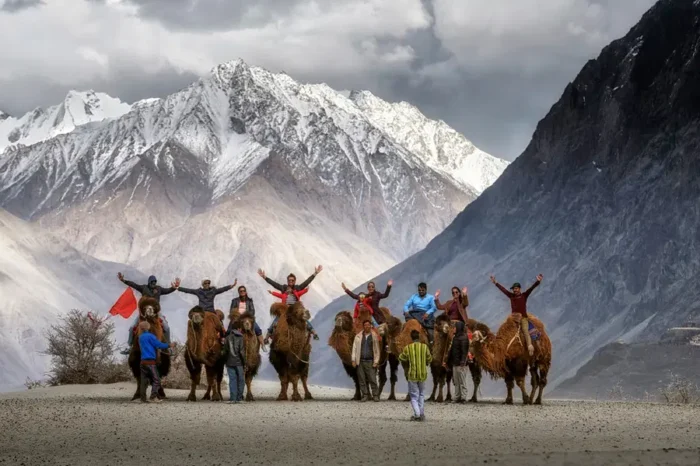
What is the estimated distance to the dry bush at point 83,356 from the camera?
121ft

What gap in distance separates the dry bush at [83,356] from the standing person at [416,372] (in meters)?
17.7

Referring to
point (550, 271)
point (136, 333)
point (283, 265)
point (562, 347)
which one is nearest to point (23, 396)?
point (136, 333)

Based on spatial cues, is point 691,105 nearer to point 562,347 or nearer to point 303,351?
point 562,347

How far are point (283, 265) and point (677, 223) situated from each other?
115215mm

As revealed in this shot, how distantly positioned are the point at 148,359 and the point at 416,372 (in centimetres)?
675

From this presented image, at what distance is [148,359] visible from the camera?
81.6 feet

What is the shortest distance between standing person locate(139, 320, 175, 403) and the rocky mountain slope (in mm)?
55697

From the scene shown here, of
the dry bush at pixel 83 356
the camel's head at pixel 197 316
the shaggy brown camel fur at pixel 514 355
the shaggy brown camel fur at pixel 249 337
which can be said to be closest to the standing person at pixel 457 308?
the shaggy brown camel fur at pixel 514 355

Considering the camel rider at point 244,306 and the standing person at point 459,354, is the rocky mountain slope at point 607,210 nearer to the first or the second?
the standing person at point 459,354

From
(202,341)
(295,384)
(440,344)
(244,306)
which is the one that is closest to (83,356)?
(244,306)

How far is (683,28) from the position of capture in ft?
334

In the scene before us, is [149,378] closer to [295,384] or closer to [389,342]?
[295,384]

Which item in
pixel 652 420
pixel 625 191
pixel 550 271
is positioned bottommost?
pixel 652 420

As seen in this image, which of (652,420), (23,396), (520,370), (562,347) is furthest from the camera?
(562,347)
